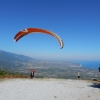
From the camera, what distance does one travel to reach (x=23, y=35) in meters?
22.3

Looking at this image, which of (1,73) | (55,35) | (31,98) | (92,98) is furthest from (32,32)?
(1,73)

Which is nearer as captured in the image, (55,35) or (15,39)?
(55,35)

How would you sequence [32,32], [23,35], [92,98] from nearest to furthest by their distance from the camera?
[92,98] < [32,32] < [23,35]

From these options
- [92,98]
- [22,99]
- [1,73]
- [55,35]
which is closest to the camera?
[22,99]

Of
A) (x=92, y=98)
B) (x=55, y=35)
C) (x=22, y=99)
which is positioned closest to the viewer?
(x=22, y=99)

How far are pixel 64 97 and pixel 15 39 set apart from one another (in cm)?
873

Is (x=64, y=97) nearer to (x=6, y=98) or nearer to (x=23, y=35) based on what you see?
(x=6, y=98)

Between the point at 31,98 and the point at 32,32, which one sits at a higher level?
the point at 32,32

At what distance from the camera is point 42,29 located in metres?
19.9

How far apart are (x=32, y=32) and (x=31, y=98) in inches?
292

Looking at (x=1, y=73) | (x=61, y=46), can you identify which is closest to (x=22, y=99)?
(x=61, y=46)

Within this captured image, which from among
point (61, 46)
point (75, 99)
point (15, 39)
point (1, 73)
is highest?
point (15, 39)

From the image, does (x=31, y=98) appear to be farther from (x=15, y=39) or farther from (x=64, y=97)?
(x=15, y=39)

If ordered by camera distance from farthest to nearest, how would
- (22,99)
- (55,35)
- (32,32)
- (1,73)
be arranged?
(1,73) < (32,32) < (55,35) < (22,99)
